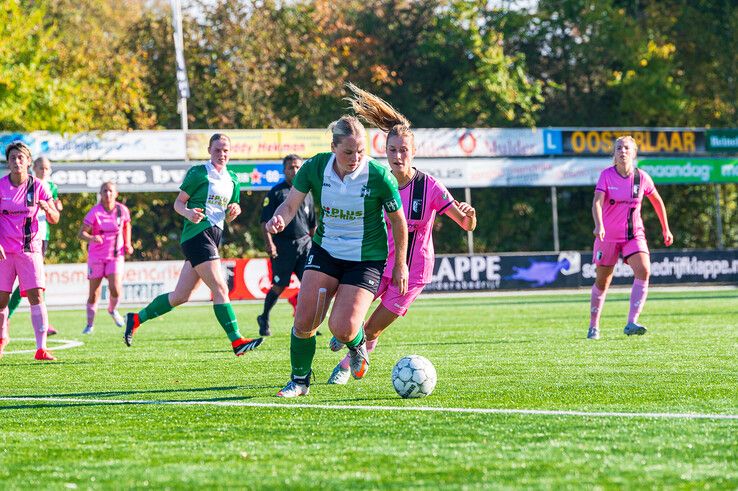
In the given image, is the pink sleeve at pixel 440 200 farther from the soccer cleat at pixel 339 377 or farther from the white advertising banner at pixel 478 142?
the white advertising banner at pixel 478 142

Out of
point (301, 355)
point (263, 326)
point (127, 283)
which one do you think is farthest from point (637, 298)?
point (127, 283)

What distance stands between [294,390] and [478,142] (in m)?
26.1

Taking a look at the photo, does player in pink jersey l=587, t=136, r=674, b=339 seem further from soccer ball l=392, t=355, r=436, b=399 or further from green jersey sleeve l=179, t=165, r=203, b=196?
soccer ball l=392, t=355, r=436, b=399

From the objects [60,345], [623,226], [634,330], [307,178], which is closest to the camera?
[307,178]

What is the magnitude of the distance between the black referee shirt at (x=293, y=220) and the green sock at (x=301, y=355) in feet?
20.5

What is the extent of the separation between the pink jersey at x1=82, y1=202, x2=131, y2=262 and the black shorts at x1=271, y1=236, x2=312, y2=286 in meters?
2.74

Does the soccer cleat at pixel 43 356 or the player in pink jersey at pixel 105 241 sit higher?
the player in pink jersey at pixel 105 241

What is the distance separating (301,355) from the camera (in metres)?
7.68

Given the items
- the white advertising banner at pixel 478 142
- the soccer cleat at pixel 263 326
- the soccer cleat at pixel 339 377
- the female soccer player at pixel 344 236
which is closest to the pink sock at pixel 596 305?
the soccer cleat at pixel 263 326

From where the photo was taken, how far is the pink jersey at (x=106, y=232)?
626 inches

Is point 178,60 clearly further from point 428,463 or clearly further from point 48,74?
point 428,463

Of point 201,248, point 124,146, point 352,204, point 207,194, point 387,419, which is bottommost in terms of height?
point 387,419

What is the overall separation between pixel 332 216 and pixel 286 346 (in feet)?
15.9

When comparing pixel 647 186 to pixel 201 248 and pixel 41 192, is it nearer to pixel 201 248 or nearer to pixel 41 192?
pixel 201 248
